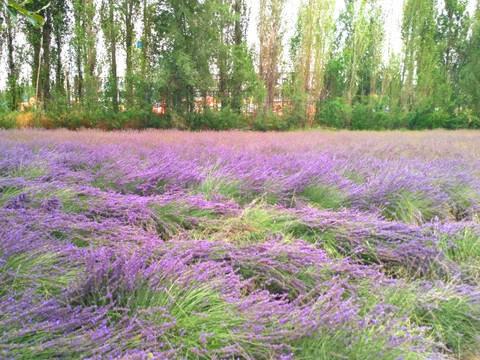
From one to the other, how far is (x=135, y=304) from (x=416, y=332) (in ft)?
4.28

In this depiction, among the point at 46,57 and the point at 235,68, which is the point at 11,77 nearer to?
the point at 46,57

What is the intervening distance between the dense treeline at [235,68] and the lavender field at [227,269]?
28.3ft

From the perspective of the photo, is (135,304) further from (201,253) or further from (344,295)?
(344,295)

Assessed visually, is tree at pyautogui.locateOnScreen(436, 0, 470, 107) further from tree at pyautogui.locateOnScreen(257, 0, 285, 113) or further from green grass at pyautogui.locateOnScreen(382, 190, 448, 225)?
green grass at pyautogui.locateOnScreen(382, 190, 448, 225)

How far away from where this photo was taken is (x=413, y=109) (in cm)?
2047

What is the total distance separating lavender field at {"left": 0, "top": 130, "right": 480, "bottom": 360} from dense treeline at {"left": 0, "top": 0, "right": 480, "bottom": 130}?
28.3 ft

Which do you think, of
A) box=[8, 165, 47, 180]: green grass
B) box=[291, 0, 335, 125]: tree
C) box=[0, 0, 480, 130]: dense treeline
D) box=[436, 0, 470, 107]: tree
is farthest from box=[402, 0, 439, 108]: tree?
box=[8, 165, 47, 180]: green grass

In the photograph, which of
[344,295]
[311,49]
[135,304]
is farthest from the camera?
[311,49]

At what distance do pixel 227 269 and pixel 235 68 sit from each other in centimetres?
1319

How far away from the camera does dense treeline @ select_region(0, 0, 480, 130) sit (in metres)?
11.5

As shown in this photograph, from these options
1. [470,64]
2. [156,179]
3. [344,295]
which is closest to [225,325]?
[344,295]

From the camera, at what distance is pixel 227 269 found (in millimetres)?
1797

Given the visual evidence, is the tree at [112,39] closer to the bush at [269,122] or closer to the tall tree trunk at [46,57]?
the tall tree trunk at [46,57]

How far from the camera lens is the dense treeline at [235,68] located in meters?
11.5
